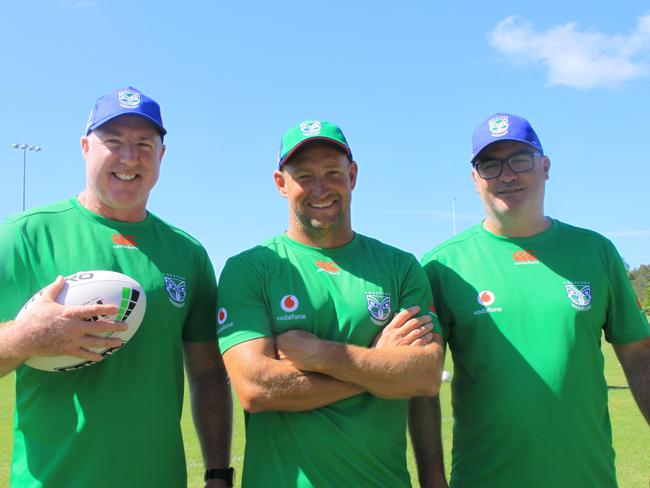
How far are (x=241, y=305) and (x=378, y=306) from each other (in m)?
0.78

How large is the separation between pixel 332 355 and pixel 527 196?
172 cm

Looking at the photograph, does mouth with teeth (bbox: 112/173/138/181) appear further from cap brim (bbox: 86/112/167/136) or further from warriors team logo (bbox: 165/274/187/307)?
warriors team logo (bbox: 165/274/187/307)

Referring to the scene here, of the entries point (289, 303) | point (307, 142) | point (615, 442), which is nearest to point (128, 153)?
point (307, 142)

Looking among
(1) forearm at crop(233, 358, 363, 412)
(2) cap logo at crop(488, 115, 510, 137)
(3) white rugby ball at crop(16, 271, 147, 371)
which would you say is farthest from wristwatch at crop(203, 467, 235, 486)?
(2) cap logo at crop(488, 115, 510, 137)

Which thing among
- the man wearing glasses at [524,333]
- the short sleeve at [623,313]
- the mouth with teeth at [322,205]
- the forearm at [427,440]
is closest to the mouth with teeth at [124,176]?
the mouth with teeth at [322,205]

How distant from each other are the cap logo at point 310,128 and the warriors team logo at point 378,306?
3.27ft

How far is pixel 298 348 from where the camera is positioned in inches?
137

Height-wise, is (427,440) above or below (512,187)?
below

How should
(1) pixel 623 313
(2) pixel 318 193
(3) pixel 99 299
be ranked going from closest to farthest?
(3) pixel 99 299, (2) pixel 318 193, (1) pixel 623 313

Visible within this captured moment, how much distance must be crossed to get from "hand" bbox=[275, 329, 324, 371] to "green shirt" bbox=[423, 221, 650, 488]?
111cm

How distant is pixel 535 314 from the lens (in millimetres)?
4004

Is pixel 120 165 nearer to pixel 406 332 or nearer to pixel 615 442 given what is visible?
pixel 406 332

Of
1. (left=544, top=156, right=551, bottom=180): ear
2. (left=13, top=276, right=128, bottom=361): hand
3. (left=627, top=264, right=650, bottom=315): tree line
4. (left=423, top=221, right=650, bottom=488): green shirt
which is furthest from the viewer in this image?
(left=627, top=264, right=650, bottom=315): tree line

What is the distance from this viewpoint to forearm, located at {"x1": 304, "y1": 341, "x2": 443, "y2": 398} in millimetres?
3416
